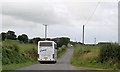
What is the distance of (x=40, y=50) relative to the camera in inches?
2015

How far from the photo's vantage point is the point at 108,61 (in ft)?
134

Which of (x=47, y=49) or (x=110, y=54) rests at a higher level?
(x=47, y=49)

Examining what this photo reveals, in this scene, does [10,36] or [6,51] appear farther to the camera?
[10,36]

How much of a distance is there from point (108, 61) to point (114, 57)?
1030mm

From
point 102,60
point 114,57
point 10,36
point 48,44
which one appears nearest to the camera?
point 114,57

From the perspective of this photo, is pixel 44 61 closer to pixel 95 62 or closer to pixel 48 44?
pixel 48 44

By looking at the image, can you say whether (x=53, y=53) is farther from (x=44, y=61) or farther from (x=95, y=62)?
(x=95, y=62)

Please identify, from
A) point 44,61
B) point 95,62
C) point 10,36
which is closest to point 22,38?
point 10,36

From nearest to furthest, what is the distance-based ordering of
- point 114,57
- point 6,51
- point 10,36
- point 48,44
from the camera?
point 114,57 → point 6,51 → point 48,44 → point 10,36

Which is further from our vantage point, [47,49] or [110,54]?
[47,49]

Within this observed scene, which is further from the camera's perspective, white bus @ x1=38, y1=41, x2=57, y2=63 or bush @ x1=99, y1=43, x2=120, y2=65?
white bus @ x1=38, y1=41, x2=57, y2=63

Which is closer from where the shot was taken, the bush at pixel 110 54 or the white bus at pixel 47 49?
the bush at pixel 110 54

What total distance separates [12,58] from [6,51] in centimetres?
152

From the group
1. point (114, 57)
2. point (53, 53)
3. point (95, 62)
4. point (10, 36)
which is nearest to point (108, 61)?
point (114, 57)
